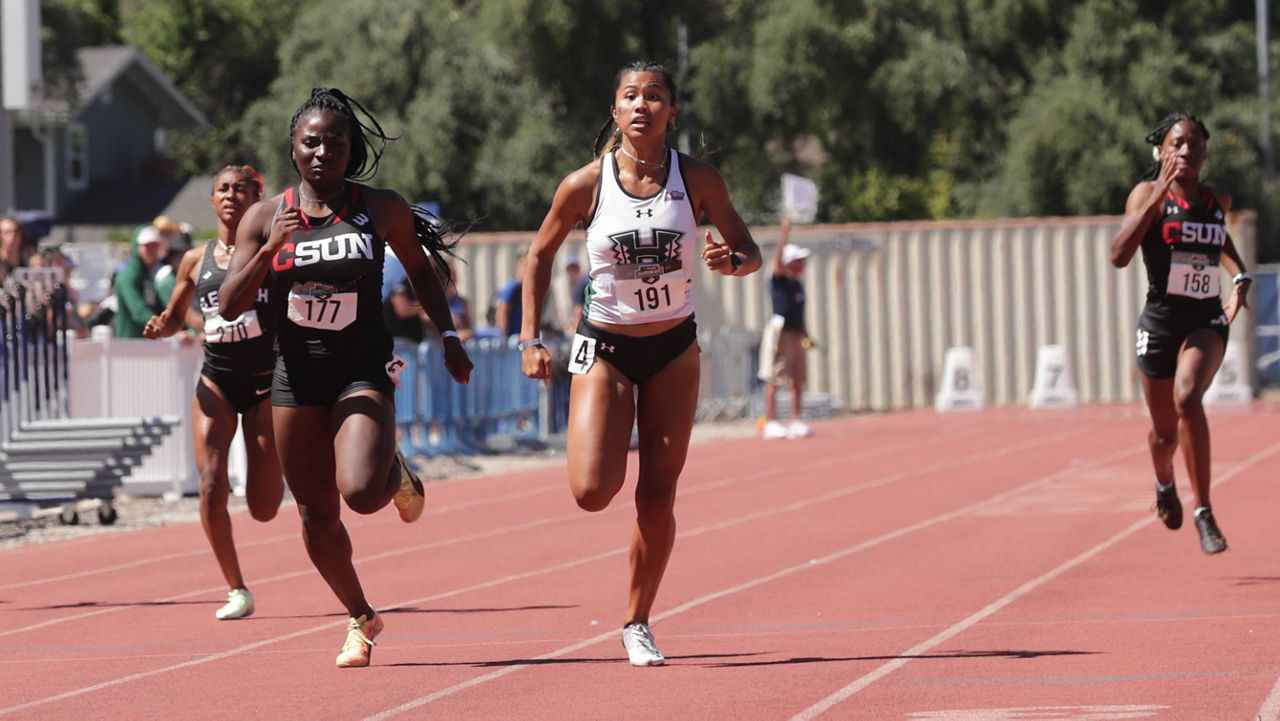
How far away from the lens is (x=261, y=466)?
9.47 meters

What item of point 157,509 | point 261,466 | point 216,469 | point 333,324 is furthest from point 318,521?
point 157,509

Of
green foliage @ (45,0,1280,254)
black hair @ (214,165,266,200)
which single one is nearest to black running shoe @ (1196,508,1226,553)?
black hair @ (214,165,266,200)

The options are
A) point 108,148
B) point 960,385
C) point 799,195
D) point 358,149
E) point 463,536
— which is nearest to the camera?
point 358,149

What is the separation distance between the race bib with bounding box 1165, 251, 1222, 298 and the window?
48.5m

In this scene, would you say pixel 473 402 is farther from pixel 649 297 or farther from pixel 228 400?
pixel 649 297

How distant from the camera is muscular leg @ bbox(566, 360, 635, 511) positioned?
7613 mm

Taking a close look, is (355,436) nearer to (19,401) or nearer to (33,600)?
(33,600)

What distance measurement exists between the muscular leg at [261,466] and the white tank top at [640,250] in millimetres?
2272

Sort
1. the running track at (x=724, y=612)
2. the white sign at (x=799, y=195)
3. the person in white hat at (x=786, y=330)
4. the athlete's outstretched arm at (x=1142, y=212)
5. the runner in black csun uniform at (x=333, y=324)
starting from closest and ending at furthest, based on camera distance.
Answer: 1. the running track at (x=724, y=612)
2. the runner in black csun uniform at (x=333, y=324)
3. the athlete's outstretched arm at (x=1142, y=212)
4. the person in white hat at (x=786, y=330)
5. the white sign at (x=799, y=195)

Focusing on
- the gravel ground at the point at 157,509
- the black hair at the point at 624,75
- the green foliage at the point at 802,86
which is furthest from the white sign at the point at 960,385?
the black hair at the point at 624,75

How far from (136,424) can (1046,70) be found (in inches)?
1247

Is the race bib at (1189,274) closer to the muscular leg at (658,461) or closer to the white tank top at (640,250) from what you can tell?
the muscular leg at (658,461)

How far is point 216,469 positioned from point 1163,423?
4879 mm

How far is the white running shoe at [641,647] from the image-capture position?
771cm
